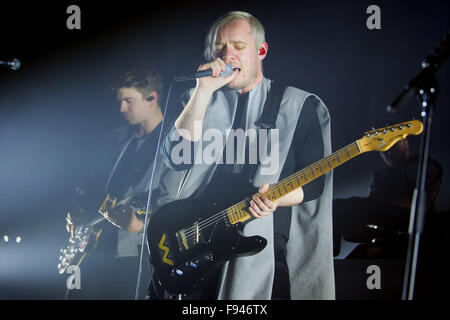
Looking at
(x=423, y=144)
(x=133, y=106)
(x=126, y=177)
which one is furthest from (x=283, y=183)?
(x=133, y=106)

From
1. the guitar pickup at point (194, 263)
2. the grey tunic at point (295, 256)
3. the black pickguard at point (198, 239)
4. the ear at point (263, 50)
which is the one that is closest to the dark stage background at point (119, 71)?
the ear at point (263, 50)

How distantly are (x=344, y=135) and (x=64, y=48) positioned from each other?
6.57 feet

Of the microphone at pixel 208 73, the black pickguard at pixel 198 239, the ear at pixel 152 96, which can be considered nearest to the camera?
the black pickguard at pixel 198 239

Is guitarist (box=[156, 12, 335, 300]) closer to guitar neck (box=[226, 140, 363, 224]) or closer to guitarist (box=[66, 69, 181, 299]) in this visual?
guitar neck (box=[226, 140, 363, 224])

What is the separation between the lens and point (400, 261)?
2807mm

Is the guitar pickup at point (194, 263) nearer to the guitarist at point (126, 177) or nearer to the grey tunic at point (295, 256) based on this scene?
the grey tunic at point (295, 256)

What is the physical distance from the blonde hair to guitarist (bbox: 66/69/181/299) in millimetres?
385

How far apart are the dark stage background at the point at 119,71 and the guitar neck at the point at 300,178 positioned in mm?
114

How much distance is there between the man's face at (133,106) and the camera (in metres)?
3.19

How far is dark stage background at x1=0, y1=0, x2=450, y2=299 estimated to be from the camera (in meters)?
2.91

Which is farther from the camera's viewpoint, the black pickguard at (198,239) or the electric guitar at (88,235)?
the electric guitar at (88,235)
